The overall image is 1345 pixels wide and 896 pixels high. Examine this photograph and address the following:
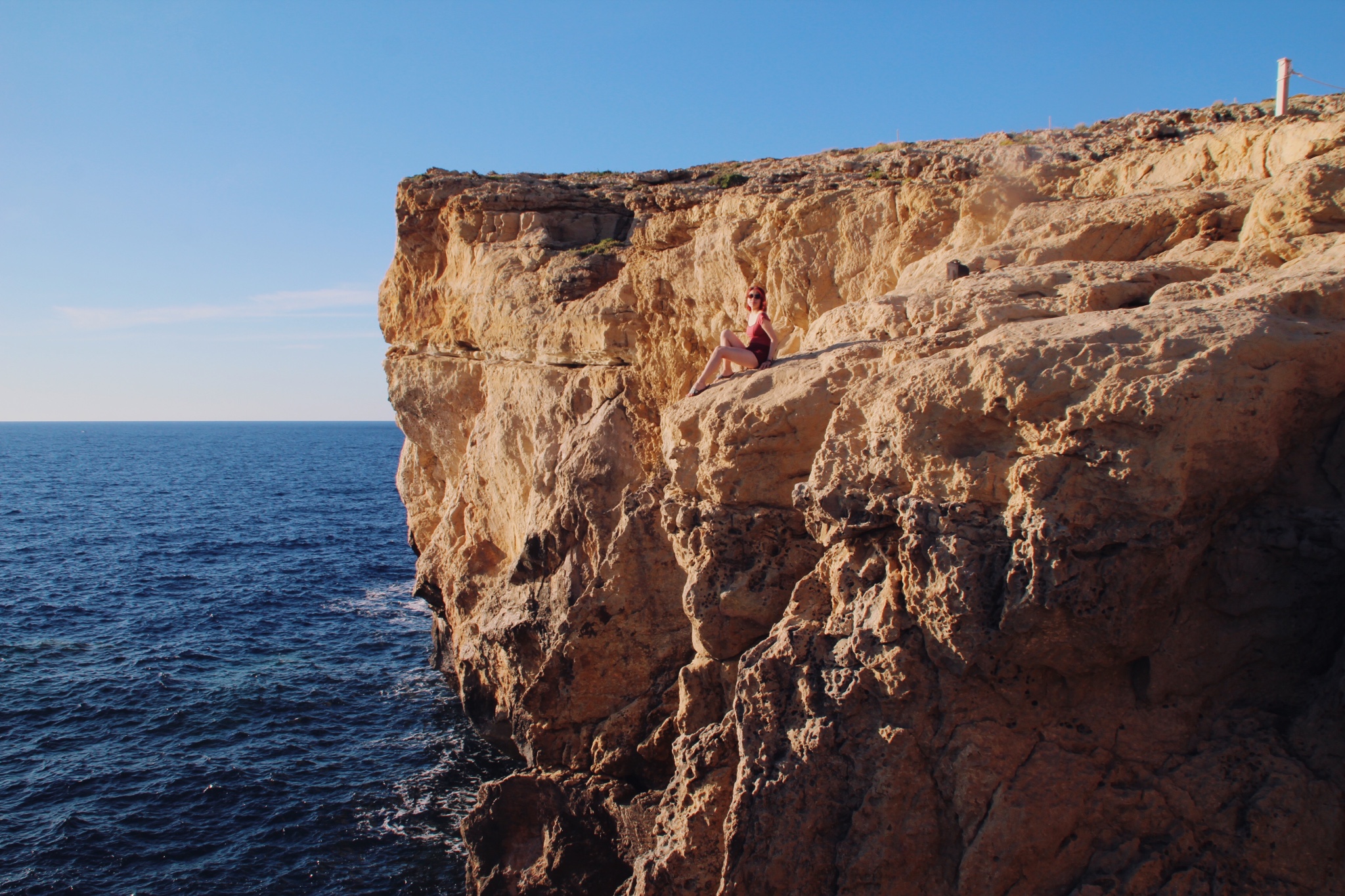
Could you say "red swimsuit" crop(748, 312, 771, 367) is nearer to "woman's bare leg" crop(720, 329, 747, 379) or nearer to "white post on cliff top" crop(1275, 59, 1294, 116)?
"woman's bare leg" crop(720, 329, 747, 379)

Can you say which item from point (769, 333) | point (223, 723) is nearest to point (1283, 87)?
point (769, 333)

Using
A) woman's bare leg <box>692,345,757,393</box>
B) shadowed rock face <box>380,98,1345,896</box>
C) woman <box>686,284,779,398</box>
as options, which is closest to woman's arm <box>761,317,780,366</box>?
woman <box>686,284,779,398</box>

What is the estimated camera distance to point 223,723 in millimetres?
20531

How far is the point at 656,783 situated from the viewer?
14227 millimetres

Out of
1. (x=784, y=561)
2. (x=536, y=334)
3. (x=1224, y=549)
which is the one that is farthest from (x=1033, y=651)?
(x=536, y=334)

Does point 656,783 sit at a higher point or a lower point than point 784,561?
lower

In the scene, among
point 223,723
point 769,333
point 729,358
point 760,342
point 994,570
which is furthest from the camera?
point 223,723

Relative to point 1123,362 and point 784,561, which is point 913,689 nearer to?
point 784,561

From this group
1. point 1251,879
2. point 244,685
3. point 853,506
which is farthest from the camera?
point 244,685

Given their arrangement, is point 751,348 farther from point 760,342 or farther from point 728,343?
point 728,343

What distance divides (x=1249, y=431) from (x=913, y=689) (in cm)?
376

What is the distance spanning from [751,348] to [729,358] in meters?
0.41

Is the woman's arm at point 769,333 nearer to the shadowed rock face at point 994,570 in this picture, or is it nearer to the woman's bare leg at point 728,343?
the woman's bare leg at point 728,343

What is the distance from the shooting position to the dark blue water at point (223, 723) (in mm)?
15508
